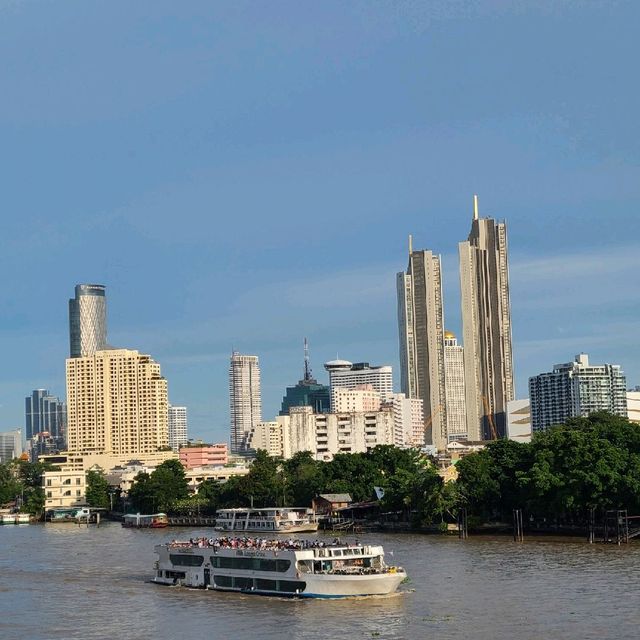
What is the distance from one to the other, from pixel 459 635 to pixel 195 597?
1693 cm

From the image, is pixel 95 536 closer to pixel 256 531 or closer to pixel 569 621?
pixel 256 531

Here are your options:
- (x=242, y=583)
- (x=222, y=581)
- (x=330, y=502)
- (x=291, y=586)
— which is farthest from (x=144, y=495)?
(x=291, y=586)

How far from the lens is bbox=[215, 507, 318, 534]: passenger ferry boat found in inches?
4092

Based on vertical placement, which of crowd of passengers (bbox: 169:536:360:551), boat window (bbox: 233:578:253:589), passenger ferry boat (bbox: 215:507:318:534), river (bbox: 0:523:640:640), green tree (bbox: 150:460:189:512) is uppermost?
green tree (bbox: 150:460:189:512)

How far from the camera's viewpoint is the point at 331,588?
182 ft

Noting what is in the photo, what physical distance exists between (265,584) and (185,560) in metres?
6.33

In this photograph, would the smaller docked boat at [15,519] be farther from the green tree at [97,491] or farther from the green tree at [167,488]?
the green tree at [167,488]

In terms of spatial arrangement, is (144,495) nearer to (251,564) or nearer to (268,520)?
(268,520)

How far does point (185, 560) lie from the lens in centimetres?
6322

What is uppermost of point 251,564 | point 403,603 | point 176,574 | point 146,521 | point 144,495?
point 144,495

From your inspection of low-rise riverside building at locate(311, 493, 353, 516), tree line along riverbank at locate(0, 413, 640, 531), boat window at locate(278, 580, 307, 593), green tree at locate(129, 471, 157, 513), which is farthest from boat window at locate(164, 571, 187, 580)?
green tree at locate(129, 471, 157, 513)

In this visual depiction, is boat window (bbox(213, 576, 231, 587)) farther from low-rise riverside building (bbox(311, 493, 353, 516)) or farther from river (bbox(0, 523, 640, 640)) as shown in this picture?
low-rise riverside building (bbox(311, 493, 353, 516))

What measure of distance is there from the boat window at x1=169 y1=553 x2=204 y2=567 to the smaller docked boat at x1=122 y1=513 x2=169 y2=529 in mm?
57064

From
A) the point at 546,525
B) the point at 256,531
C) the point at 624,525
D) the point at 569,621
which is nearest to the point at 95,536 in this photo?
the point at 256,531
